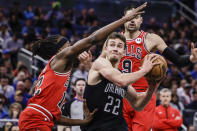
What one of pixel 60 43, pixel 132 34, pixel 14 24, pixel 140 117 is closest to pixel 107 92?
pixel 60 43

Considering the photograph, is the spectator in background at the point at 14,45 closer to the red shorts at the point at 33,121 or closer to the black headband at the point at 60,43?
the black headband at the point at 60,43

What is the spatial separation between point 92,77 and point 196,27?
15931mm

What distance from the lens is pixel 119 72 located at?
518 cm

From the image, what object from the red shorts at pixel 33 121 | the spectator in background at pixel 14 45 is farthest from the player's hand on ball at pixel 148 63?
the spectator in background at pixel 14 45

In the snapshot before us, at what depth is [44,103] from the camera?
545 centimetres

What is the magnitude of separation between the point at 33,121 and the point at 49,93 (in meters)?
0.41

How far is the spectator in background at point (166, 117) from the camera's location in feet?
30.9

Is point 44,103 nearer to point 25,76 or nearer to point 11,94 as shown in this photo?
point 11,94

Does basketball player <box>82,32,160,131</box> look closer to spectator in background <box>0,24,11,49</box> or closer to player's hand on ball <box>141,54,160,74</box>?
player's hand on ball <box>141,54,160,74</box>

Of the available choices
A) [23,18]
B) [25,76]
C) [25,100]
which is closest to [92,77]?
[25,100]

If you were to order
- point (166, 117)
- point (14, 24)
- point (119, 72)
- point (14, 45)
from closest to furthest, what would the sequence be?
1. point (119, 72)
2. point (166, 117)
3. point (14, 45)
4. point (14, 24)

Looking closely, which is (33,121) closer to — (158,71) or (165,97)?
(158,71)

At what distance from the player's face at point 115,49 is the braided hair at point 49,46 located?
720mm

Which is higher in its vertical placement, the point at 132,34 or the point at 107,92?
the point at 132,34
